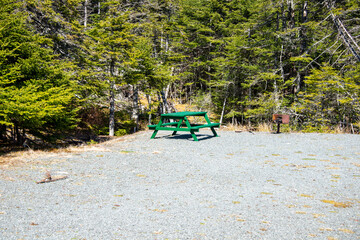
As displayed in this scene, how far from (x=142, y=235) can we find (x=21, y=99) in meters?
5.10

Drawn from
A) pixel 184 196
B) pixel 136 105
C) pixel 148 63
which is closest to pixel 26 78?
pixel 184 196

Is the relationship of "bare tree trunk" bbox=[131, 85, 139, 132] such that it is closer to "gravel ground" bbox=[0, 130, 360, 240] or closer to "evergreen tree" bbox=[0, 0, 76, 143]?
"evergreen tree" bbox=[0, 0, 76, 143]

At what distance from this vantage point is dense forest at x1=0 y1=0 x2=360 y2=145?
7291 millimetres

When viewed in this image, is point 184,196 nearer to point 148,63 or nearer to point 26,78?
point 26,78

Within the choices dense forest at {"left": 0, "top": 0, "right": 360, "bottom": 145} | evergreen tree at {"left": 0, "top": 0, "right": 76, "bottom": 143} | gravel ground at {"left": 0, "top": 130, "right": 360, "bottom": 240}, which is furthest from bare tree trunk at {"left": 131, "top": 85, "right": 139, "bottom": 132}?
gravel ground at {"left": 0, "top": 130, "right": 360, "bottom": 240}

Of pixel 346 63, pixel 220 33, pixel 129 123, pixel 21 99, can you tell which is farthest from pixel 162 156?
pixel 220 33

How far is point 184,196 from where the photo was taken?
334 centimetres

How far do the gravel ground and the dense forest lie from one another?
2.77 meters

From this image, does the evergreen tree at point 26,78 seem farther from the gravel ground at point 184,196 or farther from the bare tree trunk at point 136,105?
the bare tree trunk at point 136,105

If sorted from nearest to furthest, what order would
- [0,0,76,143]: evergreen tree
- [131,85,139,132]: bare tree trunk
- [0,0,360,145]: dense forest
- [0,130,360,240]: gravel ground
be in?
[0,130,360,240]: gravel ground → [0,0,76,143]: evergreen tree → [0,0,360,145]: dense forest → [131,85,139,132]: bare tree trunk

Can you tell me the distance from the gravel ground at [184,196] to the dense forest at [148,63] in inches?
109

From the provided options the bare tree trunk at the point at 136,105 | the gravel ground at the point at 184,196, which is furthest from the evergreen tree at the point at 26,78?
the bare tree trunk at the point at 136,105

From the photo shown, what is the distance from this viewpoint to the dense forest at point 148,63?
7291mm

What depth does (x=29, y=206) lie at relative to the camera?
293 centimetres
